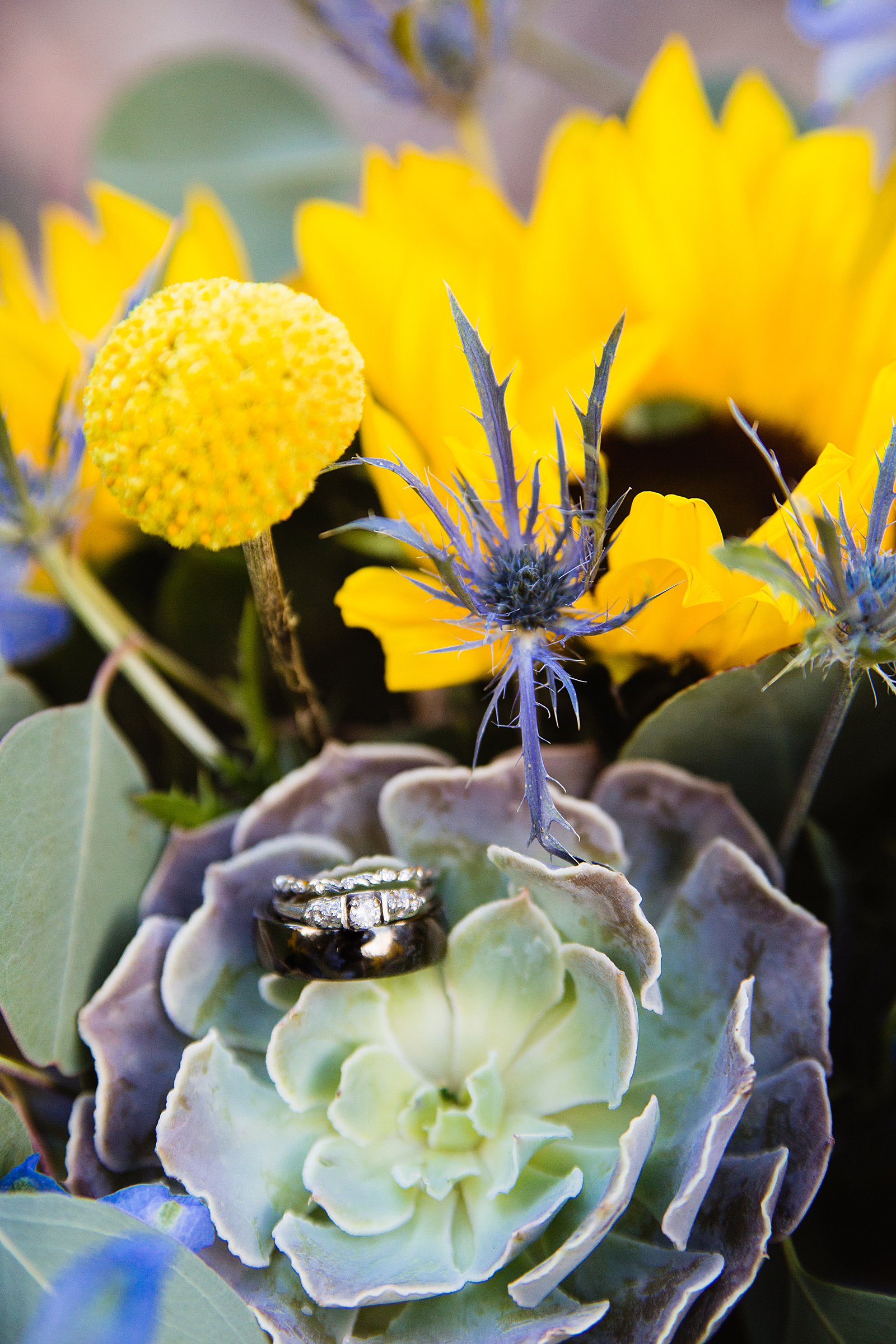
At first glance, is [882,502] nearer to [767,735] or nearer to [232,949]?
[767,735]

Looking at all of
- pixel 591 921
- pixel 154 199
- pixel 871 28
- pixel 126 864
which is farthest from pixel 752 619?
pixel 154 199

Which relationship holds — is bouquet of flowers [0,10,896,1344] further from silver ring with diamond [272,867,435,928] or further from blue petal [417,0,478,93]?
blue petal [417,0,478,93]

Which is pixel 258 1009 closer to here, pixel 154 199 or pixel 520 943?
pixel 520 943

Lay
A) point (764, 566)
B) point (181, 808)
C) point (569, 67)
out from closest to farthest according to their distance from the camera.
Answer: point (764, 566), point (181, 808), point (569, 67)

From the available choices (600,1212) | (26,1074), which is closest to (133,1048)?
(26,1074)

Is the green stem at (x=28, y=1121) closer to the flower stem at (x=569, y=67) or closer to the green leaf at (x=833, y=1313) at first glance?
the green leaf at (x=833, y=1313)

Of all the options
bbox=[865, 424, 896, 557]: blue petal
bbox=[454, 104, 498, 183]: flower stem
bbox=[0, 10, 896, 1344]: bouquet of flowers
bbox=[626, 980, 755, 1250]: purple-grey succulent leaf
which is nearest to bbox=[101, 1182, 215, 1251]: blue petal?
bbox=[0, 10, 896, 1344]: bouquet of flowers
